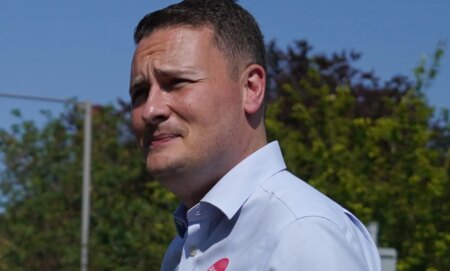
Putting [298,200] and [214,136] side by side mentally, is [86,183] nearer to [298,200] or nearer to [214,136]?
[214,136]

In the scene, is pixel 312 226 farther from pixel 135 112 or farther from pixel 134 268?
pixel 134 268

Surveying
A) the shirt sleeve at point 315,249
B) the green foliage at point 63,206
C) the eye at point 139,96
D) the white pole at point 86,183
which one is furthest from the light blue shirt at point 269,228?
the white pole at point 86,183

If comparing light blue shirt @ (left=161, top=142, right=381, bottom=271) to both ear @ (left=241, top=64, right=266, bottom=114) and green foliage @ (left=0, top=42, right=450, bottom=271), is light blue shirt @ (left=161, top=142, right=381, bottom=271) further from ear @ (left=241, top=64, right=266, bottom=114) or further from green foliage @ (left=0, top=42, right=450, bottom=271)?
green foliage @ (left=0, top=42, right=450, bottom=271)

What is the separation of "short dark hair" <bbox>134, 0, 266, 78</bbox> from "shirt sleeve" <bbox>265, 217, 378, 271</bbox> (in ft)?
1.31

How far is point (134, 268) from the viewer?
49.8ft

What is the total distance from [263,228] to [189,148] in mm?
234

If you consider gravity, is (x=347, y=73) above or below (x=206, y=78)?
below

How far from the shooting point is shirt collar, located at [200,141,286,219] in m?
2.28

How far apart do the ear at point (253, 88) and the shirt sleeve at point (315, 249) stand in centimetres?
34

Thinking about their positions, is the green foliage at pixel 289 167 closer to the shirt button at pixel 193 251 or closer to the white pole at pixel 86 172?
the white pole at pixel 86 172

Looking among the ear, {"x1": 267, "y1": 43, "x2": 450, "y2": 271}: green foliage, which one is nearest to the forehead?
the ear

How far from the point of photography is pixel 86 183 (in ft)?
53.4

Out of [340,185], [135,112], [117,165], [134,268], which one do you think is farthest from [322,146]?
[135,112]

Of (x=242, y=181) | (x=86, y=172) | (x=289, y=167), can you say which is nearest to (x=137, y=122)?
(x=242, y=181)
